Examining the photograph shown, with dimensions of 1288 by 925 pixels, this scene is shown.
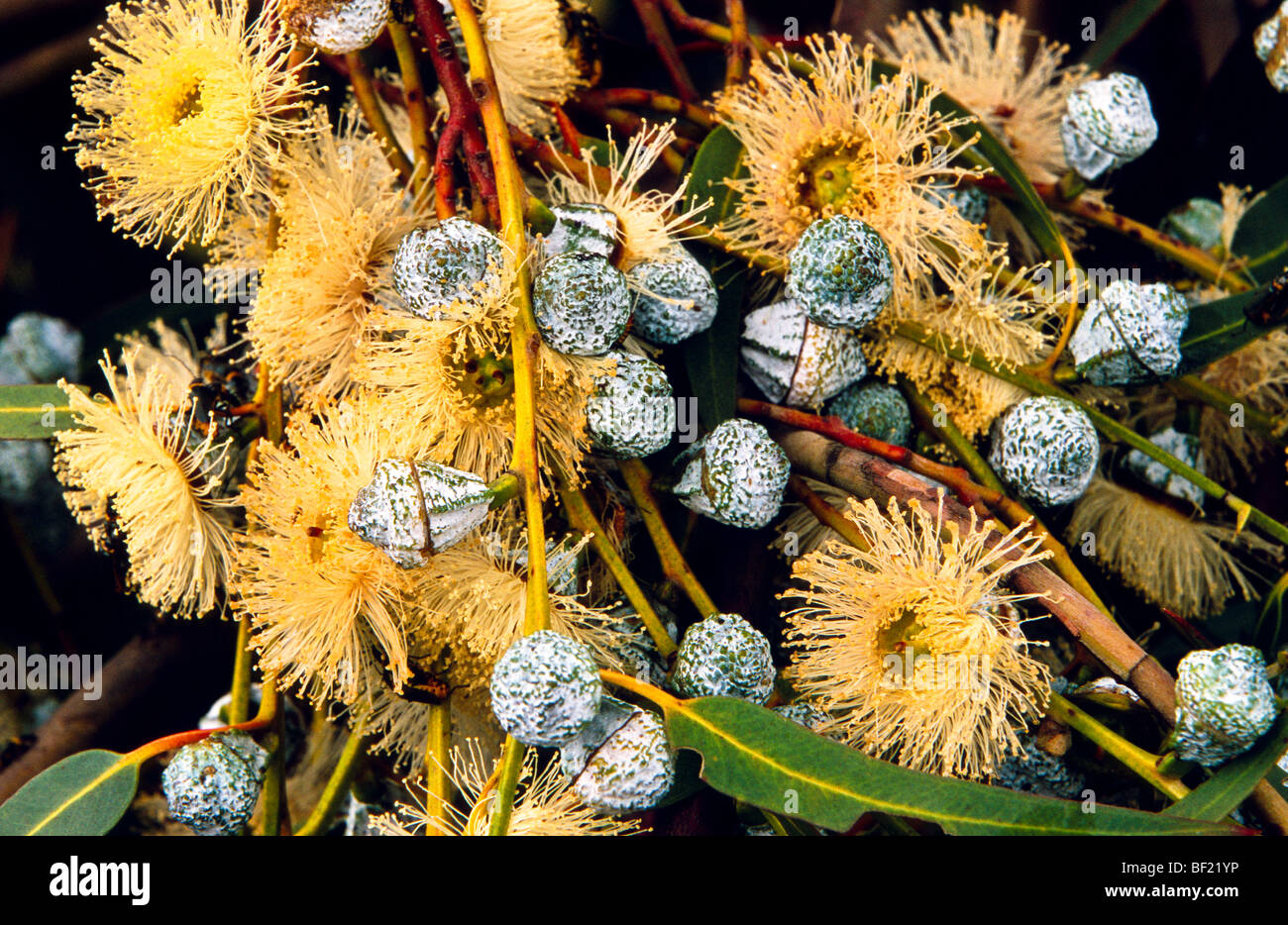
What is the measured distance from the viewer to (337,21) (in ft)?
2.92

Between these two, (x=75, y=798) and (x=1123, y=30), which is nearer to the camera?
(x=75, y=798)

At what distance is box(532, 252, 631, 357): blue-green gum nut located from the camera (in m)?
0.81

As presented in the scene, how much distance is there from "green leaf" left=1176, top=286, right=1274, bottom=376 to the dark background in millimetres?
238

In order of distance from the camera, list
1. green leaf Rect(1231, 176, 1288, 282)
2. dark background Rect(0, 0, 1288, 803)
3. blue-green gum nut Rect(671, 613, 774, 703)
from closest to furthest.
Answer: blue-green gum nut Rect(671, 613, 774, 703) → green leaf Rect(1231, 176, 1288, 282) → dark background Rect(0, 0, 1288, 803)

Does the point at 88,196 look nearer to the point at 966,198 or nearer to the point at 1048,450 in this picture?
the point at 966,198

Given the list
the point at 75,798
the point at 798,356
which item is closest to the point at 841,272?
the point at 798,356

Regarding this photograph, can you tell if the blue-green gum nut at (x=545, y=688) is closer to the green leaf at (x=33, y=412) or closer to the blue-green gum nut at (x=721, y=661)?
the blue-green gum nut at (x=721, y=661)

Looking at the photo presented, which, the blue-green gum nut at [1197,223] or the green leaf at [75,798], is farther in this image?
the blue-green gum nut at [1197,223]

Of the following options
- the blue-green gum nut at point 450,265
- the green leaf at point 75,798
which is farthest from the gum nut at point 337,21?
the green leaf at point 75,798

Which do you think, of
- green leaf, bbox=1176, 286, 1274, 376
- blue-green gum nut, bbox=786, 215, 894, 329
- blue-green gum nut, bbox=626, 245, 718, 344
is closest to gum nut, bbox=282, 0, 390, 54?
blue-green gum nut, bbox=626, 245, 718, 344

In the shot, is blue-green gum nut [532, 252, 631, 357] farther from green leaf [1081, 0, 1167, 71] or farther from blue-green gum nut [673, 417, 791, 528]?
green leaf [1081, 0, 1167, 71]

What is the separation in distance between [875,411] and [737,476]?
187 millimetres

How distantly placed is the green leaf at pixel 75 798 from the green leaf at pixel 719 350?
2.07 ft

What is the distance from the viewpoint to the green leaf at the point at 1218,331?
991mm
